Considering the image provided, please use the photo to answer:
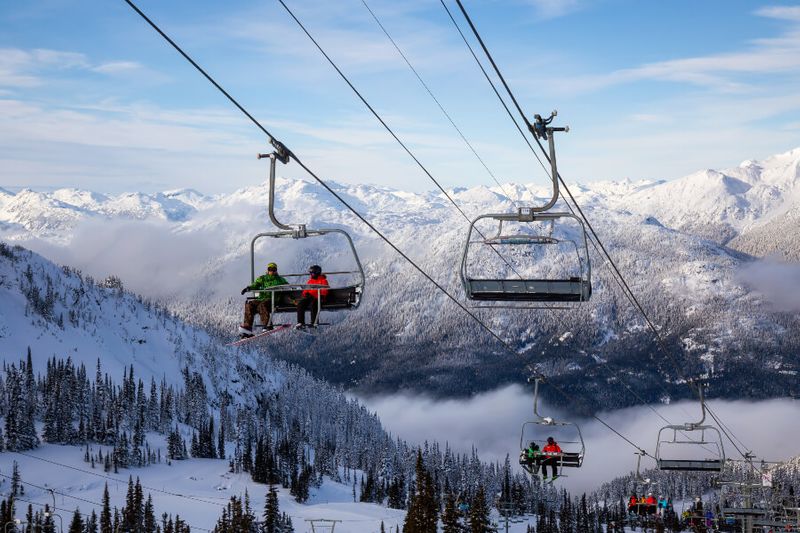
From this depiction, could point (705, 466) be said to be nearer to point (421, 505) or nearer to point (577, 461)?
point (577, 461)

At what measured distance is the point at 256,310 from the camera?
31.7 m

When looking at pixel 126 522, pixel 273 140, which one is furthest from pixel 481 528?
pixel 273 140

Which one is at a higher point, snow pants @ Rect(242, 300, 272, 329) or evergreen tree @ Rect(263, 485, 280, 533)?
snow pants @ Rect(242, 300, 272, 329)

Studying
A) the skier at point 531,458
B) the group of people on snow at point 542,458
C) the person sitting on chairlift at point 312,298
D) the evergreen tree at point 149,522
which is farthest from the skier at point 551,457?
the evergreen tree at point 149,522

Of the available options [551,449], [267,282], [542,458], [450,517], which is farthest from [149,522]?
[267,282]

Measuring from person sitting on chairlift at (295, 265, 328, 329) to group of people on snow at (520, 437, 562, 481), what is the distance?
724 inches

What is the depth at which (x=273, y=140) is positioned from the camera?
22.8 meters

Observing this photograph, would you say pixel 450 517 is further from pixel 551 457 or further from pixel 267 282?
pixel 267 282

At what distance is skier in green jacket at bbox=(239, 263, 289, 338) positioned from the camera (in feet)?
101

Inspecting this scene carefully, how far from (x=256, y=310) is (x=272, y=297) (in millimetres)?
2031

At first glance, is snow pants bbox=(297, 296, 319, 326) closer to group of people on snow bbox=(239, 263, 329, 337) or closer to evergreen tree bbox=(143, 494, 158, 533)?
group of people on snow bbox=(239, 263, 329, 337)

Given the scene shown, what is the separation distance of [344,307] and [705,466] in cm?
2397

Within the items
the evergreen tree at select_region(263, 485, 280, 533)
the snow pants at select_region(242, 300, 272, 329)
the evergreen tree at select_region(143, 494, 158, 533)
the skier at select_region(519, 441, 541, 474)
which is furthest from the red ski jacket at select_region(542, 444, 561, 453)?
the evergreen tree at select_region(143, 494, 158, 533)

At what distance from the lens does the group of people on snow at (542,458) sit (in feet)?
151
